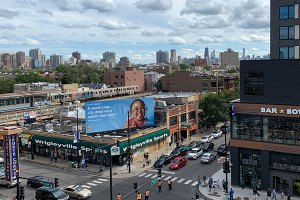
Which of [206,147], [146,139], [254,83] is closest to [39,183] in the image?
[146,139]

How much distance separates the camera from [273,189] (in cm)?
4050

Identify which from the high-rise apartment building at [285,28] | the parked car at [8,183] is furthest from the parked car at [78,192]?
the high-rise apartment building at [285,28]

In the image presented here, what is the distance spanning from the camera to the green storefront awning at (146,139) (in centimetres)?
5179

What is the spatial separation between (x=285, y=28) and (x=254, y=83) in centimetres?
984

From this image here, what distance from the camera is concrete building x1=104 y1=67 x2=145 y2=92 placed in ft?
493

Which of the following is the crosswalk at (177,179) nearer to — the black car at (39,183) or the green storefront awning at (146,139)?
the green storefront awning at (146,139)

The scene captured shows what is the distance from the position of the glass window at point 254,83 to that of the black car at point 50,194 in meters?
22.1

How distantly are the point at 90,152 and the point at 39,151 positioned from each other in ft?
36.3

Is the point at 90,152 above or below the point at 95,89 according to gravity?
below

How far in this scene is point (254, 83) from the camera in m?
41.8

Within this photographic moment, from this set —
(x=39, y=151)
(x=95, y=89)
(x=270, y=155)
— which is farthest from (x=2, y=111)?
(x=270, y=155)

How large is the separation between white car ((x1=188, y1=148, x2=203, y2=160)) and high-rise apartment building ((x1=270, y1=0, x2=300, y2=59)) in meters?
17.8

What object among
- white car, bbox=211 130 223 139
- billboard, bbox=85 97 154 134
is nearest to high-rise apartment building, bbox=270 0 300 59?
billboard, bbox=85 97 154 134

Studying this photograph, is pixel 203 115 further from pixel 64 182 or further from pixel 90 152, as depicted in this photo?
pixel 64 182
